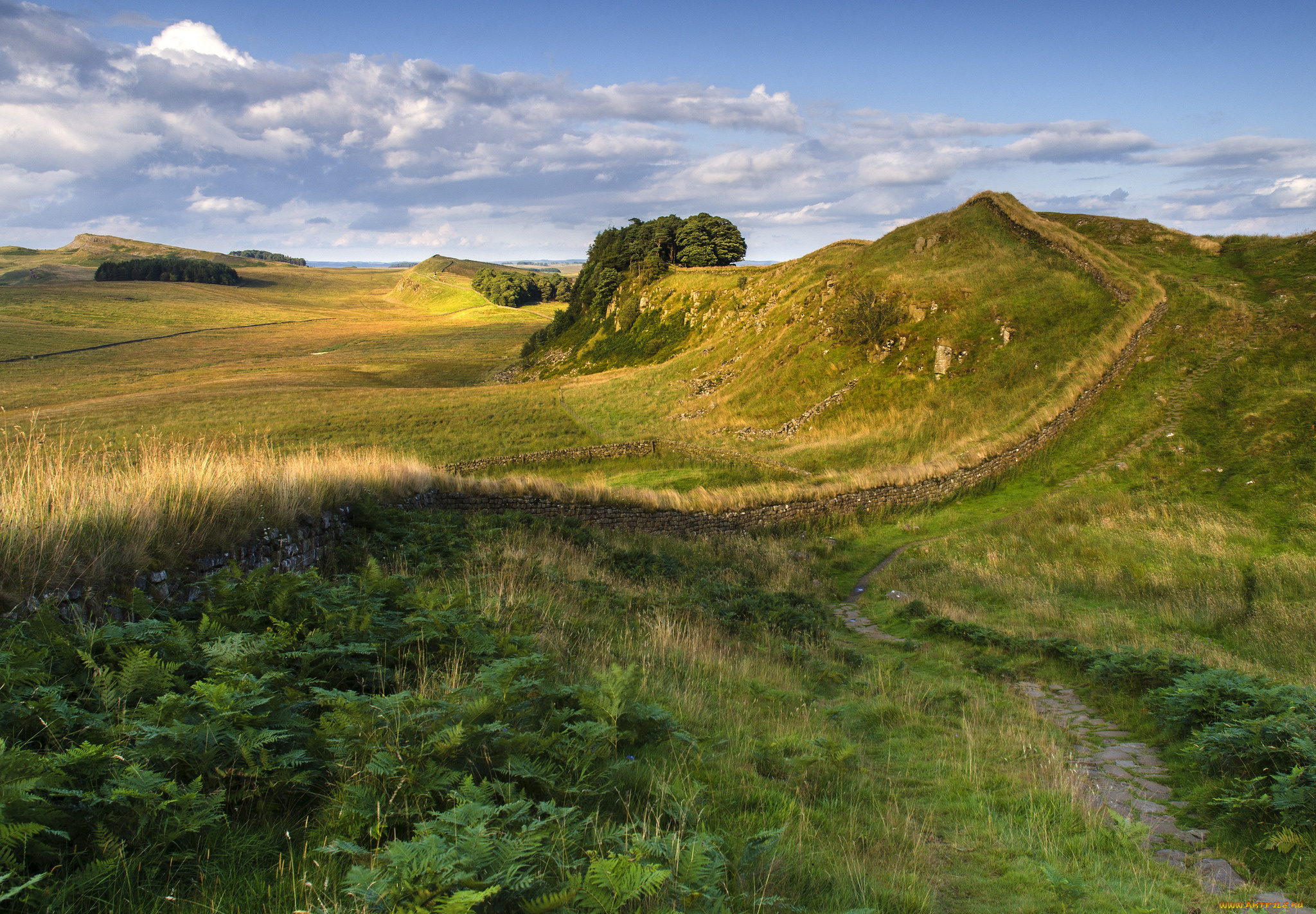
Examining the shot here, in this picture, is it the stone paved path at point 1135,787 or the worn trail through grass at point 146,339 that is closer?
the stone paved path at point 1135,787

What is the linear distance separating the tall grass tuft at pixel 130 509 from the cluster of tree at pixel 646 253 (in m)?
68.2

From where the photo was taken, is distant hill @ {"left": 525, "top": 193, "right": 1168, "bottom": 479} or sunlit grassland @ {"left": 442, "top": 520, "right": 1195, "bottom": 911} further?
distant hill @ {"left": 525, "top": 193, "right": 1168, "bottom": 479}

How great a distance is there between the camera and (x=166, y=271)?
142375mm

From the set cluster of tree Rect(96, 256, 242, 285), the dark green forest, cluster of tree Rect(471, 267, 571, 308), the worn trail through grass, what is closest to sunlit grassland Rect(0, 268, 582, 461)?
the worn trail through grass

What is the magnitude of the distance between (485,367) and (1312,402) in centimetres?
7757

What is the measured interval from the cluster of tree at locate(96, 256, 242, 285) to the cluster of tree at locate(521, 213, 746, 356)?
102 m

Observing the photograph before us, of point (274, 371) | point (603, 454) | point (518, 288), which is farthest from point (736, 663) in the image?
point (518, 288)

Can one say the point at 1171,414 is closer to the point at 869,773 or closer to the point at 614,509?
the point at 614,509

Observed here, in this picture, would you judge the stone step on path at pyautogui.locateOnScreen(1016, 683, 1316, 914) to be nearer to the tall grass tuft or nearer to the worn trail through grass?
the tall grass tuft

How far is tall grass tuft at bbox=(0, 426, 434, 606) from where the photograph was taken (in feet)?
16.7

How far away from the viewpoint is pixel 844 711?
7.03 meters

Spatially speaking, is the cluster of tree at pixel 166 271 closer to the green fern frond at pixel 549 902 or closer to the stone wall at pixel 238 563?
the stone wall at pixel 238 563

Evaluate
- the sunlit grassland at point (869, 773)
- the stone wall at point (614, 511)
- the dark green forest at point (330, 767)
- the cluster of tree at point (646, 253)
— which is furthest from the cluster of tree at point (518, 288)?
the dark green forest at point (330, 767)

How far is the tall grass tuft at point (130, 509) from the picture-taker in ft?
16.7
